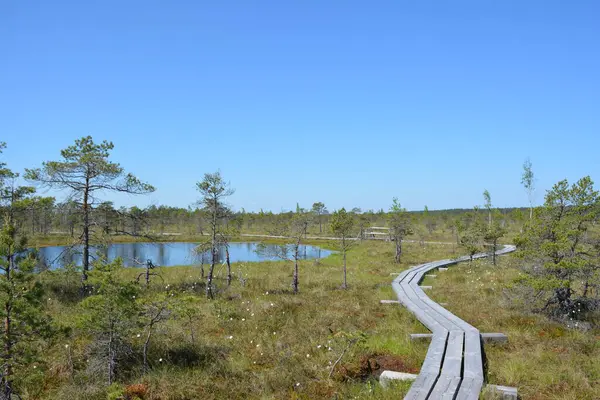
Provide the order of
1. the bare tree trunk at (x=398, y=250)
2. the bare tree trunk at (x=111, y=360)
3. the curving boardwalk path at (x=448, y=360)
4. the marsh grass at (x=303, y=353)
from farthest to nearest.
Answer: the bare tree trunk at (x=398, y=250) < the bare tree trunk at (x=111, y=360) < the marsh grass at (x=303, y=353) < the curving boardwalk path at (x=448, y=360)

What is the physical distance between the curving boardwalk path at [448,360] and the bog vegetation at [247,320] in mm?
463

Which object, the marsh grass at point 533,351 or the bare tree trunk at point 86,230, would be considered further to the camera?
the bare tree trunk at point 86,230

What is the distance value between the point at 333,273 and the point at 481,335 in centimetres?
1652

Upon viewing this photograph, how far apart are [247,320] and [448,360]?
6.82 metres

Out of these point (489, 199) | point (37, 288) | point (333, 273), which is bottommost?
point (333, 273)

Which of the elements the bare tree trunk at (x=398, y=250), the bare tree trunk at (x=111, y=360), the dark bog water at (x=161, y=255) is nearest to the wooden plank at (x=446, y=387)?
the bare tree trunk at (x=111, y=360)

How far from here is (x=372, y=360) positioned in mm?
9320

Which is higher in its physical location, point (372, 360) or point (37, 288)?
point (37, 288)

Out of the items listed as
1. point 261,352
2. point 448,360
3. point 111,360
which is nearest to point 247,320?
point 261,352

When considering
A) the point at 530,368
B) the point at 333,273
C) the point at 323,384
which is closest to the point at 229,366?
the point at 323,384

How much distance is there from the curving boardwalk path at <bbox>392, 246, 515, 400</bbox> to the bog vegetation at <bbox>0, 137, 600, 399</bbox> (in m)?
0.46

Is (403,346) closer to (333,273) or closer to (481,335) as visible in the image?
(481,335)

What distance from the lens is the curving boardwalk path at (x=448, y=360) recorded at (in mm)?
6910

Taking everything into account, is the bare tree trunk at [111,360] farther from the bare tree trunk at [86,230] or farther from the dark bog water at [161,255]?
the dark bog water at [161,255]
